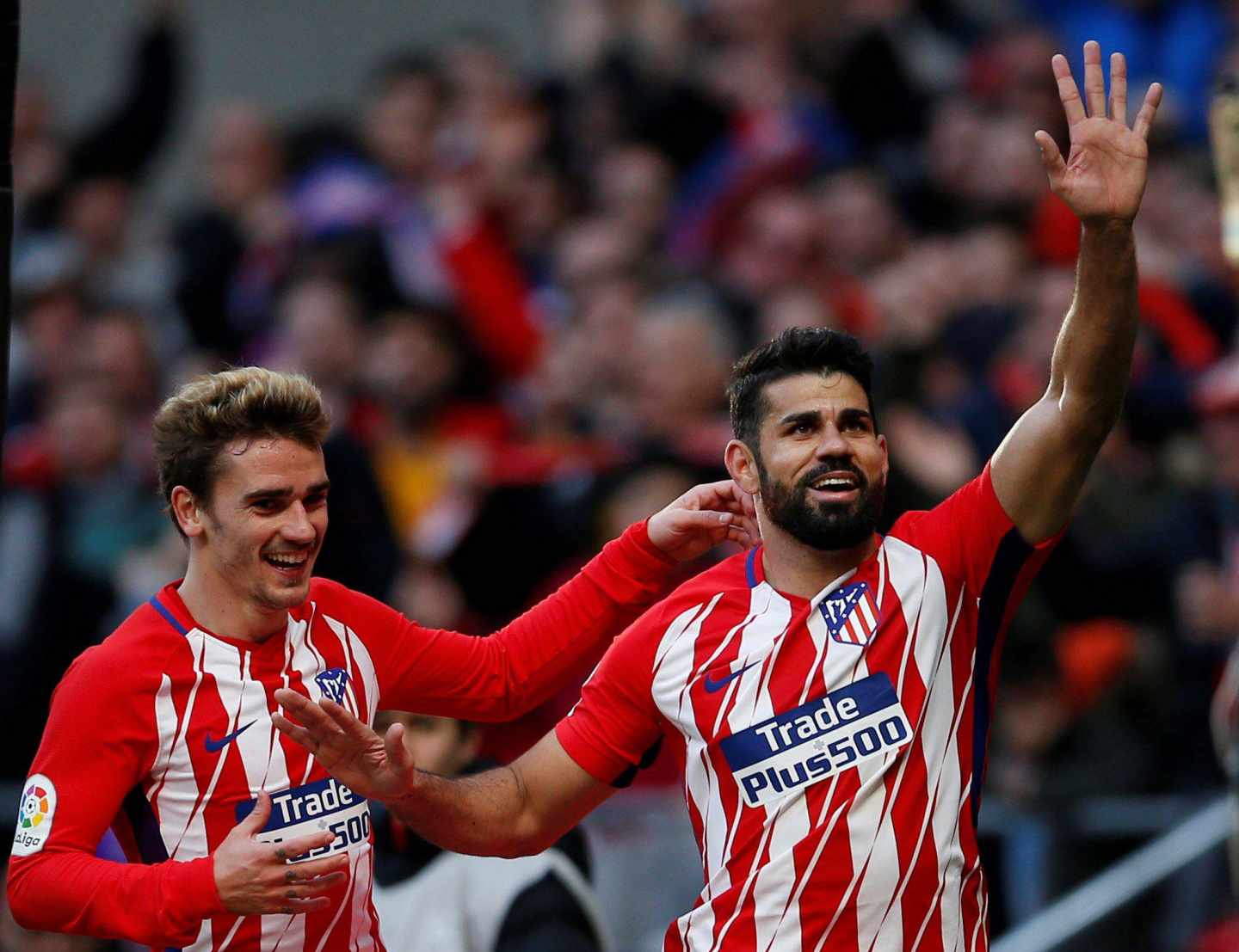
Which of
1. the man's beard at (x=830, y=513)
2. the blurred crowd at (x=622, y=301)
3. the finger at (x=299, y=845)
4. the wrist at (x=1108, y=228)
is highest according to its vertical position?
the blurred crowd at (x=622, y=301)

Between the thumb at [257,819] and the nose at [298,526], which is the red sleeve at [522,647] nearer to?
the nose at [298,526]

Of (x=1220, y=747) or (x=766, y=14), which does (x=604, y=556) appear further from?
(x=766, y=14)

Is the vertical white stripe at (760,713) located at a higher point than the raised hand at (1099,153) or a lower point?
lower

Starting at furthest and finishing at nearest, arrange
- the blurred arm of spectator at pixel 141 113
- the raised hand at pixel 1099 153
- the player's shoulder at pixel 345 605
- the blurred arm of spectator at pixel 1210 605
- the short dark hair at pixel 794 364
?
the blurred arm of spectator at pixel 141 113, the blurred arm of spectator at pixel 1210 605, the player's shoulder at pixel 345 605, the short dark hair at pixel 794 364, the raised hand at pixel 1099 153

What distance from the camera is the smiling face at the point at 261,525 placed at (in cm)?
443

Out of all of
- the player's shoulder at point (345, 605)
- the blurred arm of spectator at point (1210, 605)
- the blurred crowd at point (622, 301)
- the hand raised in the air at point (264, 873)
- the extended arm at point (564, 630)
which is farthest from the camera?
the blurred crowd at point (622, 301)

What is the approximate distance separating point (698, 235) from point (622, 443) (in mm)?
2800

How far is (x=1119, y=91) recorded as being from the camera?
4.39 metres

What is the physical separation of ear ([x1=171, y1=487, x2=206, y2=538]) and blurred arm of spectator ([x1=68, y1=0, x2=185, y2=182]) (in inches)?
328

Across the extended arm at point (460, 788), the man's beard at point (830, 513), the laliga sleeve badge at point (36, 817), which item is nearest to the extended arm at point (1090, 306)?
the man's beard at point (830, 513)

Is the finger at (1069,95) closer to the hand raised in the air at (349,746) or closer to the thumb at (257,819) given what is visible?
the hand raised in the air at (349,746)

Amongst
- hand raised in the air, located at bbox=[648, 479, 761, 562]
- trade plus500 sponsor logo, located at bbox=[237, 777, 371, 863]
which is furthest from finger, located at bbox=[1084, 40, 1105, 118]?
trade plus500 sponsor logo, located at bbox=[237, 777, 371, 863]

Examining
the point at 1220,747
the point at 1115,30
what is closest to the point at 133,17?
the point at 1115,30

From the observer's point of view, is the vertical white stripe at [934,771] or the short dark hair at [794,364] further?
the short dark hair at [794,364]
